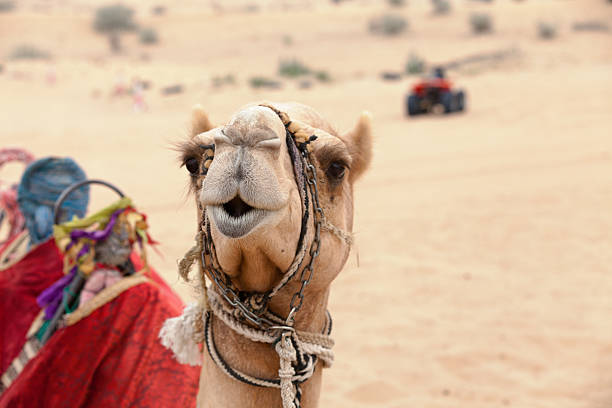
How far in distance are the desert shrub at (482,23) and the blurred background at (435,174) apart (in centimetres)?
10

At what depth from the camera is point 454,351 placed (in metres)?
5.67

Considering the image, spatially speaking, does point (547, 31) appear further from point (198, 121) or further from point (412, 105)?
point (198, 121)

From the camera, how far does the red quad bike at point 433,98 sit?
1872cm

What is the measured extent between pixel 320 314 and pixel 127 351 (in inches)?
47.9

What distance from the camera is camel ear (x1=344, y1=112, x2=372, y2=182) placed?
236 cm

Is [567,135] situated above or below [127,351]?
below

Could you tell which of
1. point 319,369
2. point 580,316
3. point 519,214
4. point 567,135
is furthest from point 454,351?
point 567,135

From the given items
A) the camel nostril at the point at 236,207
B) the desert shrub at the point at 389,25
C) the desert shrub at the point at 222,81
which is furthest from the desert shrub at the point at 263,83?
the camel nostril at the point at 236,207

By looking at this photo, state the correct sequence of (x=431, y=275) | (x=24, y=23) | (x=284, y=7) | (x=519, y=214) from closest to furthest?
(x=431, y=275) → (x=519, y=214) → (x=24, y=23) → (x=284, y=7)

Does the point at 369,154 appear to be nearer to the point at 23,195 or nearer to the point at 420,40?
the point at 23,195

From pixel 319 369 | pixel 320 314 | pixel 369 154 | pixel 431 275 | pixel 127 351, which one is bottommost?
pixel 431 275

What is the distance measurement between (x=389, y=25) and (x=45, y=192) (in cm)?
3688

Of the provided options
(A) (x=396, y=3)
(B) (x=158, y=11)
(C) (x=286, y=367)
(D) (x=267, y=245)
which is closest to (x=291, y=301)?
(C) (x=286, y=367)

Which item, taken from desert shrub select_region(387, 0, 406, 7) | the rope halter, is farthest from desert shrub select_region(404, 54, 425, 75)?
the rope halter
